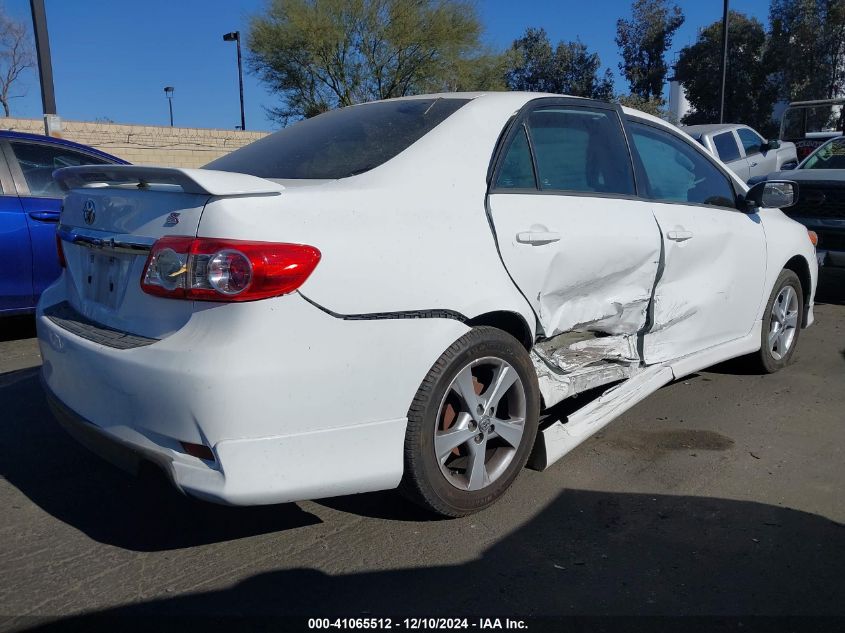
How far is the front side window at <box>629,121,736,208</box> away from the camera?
406 cm

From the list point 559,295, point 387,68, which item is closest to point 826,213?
point 559,295

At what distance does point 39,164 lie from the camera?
602 centimetres

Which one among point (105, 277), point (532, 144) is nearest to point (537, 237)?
point (532, 144)

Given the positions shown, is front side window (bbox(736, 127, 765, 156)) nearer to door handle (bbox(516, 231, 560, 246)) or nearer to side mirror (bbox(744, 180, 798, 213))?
side mirror (bbox(744, 180, 798, 213))

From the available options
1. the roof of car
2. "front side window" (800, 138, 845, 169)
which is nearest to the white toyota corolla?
the roof of car

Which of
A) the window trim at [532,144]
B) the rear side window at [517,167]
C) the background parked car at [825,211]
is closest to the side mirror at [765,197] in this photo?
the window trim at [532,144]

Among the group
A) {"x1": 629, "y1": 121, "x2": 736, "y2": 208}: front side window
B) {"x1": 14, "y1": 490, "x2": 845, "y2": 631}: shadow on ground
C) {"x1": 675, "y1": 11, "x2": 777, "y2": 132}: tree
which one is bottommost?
{"x1": 14, "y1": 490, "x2": 845, "y2": 631}: shadow on ground

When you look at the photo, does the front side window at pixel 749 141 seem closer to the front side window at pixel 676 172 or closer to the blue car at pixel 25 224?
the front side window at pixel 676 172

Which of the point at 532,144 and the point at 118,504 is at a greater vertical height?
the point at 532,144

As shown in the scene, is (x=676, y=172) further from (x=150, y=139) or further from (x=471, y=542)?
(x=150, y=139)

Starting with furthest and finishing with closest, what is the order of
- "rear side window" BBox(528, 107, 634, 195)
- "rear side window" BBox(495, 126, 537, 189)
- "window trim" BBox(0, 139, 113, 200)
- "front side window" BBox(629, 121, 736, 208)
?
"window trim" BBox(0, 139, 113, 200), "front side window" BBox(629, 121, 736, 208), "rear side window" BBox(528, 107, 634, 195), "rear side window" BBox(495, 126, 537, 189)

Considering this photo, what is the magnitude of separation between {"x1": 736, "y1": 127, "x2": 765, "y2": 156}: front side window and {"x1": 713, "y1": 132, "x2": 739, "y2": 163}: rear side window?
32 centimetres

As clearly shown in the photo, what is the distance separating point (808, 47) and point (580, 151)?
34654 millimetres

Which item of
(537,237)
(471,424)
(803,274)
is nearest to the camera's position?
(471,424)
